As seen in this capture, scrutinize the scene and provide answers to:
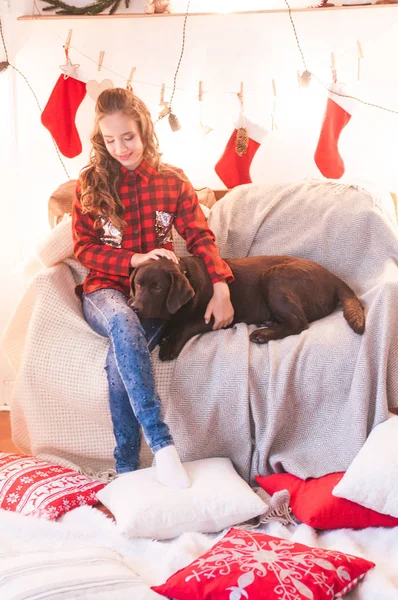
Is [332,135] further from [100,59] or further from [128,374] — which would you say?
[128,374]

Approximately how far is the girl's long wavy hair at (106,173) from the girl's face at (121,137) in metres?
0.03

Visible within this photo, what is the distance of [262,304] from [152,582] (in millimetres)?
1155

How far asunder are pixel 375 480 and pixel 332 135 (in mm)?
1842

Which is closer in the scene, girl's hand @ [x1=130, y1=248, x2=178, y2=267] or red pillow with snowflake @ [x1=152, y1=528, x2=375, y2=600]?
red pillow with snowflake @ [x1=152, y1=528, x2=375, y2=600]

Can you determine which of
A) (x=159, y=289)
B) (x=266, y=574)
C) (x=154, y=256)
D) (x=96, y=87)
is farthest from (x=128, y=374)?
(x=96, y=87)

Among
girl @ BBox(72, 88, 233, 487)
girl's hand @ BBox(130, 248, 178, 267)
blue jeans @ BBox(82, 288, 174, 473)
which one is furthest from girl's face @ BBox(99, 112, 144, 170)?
blue jeans @ BBox(82, 288, 174, 473)

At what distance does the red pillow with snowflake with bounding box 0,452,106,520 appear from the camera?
2135 mm

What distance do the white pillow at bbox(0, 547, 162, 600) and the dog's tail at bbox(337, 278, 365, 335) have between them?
111 centimetres

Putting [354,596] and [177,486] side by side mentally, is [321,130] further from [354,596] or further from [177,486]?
[354,596]

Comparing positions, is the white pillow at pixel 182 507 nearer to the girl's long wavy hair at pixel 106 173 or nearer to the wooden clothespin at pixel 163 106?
the girl's long wavy hair at pixel 106 173

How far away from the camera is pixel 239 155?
3391 millimetres

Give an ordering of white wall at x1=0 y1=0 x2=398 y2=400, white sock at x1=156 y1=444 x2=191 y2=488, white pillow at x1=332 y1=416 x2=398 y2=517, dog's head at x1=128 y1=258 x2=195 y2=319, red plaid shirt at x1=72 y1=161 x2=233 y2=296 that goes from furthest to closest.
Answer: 1. white wall at x1=0 y1=0 x2=398 y2=400
2. red plaid shirt at x1=72 y1=161 x2=233 y2=296
3. dog's head at x1=128 y1=258 x2=195 y2=319
4. white sock at x1=156 y1=444 x2=191 y2=488
5. white pillow at x1=332 y1=416 x2=398 y2=517

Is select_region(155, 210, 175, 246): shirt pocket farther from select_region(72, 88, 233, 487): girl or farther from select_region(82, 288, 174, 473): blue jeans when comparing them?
select_region(82, 288, 174, 473): blue jeans

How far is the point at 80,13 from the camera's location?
11.4 feet
